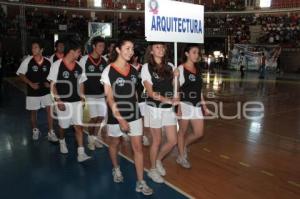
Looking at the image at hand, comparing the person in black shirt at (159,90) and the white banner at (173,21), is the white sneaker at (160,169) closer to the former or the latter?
the person in black shirt at (159,90)

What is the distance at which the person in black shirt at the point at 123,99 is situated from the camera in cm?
327

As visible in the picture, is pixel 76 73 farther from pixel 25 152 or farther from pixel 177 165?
pixel 177 165

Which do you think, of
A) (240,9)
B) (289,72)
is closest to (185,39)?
(289,72)

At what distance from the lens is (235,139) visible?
580 cm

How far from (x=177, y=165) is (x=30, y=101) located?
2718 millimetres

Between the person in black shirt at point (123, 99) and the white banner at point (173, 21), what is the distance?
791 mm

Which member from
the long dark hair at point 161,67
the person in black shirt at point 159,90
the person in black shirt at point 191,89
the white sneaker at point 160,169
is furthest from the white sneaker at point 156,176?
the long dark hair at point 161,67

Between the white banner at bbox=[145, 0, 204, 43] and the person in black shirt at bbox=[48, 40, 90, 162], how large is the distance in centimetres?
111

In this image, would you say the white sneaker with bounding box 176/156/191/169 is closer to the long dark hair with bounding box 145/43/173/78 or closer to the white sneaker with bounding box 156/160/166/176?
the white sneaker with bounding box 156/160/166/176

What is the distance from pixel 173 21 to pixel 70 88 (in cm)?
175

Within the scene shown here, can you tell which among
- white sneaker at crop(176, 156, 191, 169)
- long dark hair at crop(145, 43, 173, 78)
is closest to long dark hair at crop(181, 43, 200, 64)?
long dark hair at crop(145, 43, 173, 78)

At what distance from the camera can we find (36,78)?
5414 mm

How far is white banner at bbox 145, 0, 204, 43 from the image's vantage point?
14.1 ft

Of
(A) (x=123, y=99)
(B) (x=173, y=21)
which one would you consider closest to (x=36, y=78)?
(B) (x=173, y=21)
